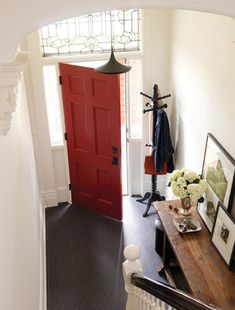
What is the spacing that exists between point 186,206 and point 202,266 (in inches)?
26.5

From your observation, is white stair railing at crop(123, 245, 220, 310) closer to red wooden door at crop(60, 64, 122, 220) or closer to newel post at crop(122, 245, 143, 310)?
newel post at crop(122, 245, 143, 310)

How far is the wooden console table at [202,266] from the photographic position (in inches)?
106

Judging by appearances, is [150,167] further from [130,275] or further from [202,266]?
[130,275]

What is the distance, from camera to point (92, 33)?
4371mm

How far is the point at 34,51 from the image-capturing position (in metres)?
4.27

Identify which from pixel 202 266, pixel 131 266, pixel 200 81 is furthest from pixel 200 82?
pixel 131 266

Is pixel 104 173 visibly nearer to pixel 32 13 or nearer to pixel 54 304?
pixel 54 304

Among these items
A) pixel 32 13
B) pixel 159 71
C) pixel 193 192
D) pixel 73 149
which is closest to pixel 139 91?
pixel 159 71

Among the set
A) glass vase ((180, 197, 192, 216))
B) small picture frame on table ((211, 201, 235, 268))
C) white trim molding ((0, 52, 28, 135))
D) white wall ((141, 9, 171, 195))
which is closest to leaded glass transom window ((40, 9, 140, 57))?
white wall ((141, 9, 171, 195))

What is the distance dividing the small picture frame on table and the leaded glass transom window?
238cm

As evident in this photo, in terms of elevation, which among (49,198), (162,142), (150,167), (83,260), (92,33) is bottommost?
(83,260)

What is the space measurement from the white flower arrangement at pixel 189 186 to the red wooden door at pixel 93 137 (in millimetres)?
1231

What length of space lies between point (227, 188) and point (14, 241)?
172 cm

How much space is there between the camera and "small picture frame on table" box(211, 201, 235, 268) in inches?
113
